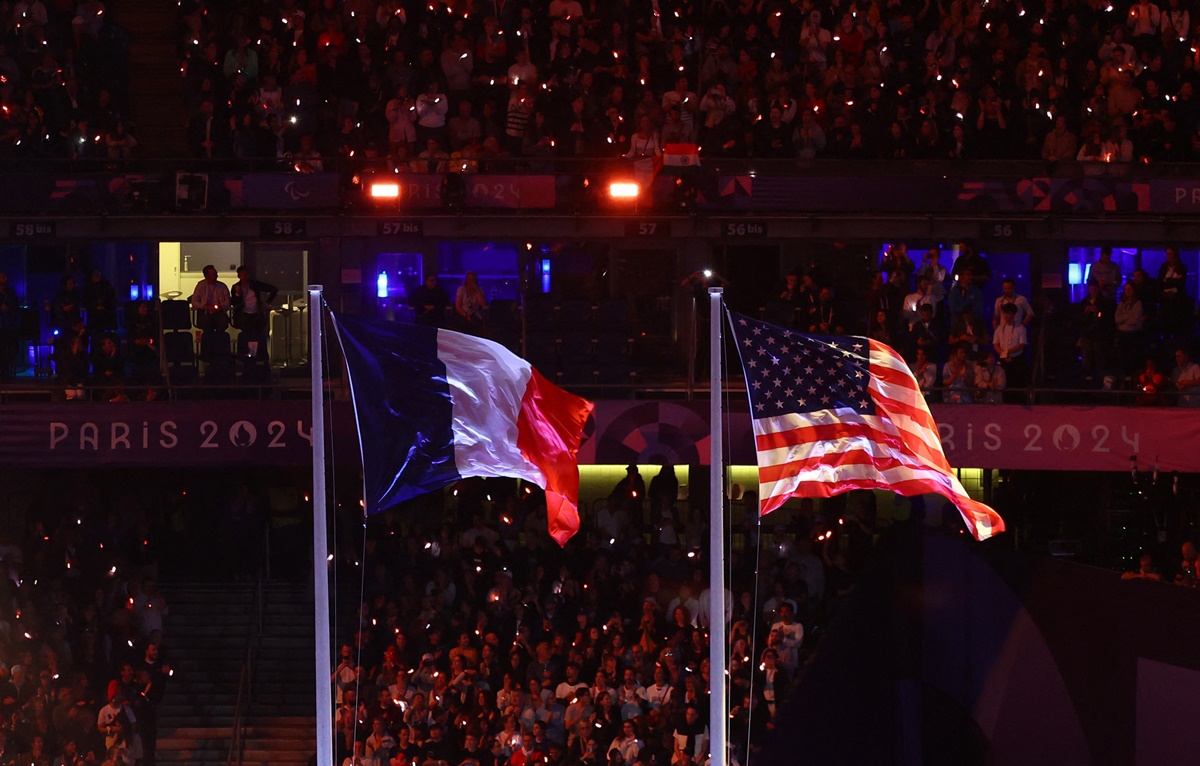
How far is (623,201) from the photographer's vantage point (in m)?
22.6

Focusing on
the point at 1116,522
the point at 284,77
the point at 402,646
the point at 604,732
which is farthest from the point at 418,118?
the point at 1116,522

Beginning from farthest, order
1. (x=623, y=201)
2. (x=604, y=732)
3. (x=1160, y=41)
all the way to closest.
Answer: (x=1160, y=41)
(x=623, y=201)
(x=604, y=732)

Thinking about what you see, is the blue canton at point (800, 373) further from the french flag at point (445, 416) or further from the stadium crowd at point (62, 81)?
the stadium crowd at point (62, 81)

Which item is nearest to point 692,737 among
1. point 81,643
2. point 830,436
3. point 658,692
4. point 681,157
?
point 658,692

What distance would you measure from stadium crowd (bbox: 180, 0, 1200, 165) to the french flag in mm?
10755

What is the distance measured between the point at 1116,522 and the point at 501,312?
9.28m

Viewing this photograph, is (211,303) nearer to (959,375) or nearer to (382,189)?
(382,189)

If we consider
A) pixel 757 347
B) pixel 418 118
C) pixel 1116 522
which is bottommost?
pixel 1116 522

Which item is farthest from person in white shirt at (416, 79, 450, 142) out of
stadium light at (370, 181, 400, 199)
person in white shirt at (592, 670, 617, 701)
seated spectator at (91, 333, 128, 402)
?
person in white shirt at (592, 670, 617, 701)

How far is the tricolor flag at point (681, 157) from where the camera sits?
22.7 metres

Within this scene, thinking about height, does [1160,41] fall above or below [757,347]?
above

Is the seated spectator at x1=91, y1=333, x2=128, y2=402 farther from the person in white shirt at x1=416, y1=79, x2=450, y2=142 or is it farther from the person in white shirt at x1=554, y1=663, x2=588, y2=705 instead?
the person in white shirt at x1=554, y1=663, x2=588, y2=705

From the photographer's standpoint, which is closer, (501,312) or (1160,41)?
(501,312)

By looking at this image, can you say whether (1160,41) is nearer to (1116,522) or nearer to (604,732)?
(1116,522)
